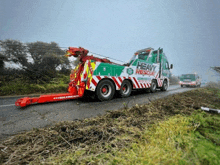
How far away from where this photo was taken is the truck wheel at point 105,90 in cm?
419

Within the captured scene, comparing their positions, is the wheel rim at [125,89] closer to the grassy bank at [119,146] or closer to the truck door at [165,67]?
the grassy bank at [119,146]

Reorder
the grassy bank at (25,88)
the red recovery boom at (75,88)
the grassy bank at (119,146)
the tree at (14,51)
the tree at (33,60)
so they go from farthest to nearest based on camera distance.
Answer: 1. the tree at (14,51)
2. the tree at (33,60)
3. the grassy bank at (25,88)
4. the red recovery boom at (75,88)
5. the grassy bank at (119,146)

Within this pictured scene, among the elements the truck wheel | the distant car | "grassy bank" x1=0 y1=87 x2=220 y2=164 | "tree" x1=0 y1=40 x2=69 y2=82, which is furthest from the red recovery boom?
the distant car

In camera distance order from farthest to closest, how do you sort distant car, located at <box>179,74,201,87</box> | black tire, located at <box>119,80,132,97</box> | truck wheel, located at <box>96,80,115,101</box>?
1. distant car, located at <box>179,74,201,87</box>
2. black tire, located at <box>119,80,132,97</box>
3. truck wheel, located at <box>96,80,115,101</box>

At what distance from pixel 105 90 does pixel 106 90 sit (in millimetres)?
73

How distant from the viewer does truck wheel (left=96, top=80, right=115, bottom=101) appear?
4195mm

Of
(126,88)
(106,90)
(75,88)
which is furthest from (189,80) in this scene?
(75,88)

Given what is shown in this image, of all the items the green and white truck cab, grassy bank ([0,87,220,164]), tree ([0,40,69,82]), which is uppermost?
tree ([0,40,69,82])

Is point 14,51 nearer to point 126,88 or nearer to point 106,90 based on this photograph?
point 106,90

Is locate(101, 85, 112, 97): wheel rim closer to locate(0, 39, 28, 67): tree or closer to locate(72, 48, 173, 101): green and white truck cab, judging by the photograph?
locate(72, 48, 173, 101): green and white truck cab

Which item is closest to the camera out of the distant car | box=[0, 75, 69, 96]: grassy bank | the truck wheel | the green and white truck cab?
the green and white truck cab

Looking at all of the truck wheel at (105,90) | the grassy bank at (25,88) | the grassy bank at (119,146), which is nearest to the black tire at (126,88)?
the truck wheel at (105,90)

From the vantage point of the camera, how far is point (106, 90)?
4.60m

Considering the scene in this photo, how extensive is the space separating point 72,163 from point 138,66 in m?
5.43
